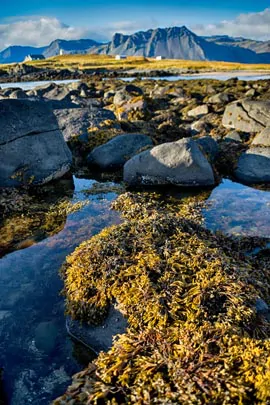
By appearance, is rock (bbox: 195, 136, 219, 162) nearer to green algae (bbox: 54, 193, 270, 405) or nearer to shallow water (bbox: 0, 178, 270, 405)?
shallow water (bbox: 0, 178, 270, 405)

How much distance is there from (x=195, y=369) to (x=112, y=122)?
653 inches

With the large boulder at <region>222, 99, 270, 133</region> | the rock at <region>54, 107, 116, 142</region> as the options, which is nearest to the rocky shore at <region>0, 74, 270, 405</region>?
the rock at <region>54, 107, 116, 142</region>

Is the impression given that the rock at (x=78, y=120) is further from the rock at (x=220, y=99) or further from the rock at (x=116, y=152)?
the rock at (x=220, y=99)

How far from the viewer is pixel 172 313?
16.9ft

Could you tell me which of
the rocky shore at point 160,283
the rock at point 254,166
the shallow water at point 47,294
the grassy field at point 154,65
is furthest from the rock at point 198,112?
the grassy field at point 154,65

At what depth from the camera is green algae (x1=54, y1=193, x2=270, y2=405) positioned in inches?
154

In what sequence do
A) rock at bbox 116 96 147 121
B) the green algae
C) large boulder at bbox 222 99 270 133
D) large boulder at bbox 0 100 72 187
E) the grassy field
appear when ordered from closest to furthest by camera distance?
the green algae, large boulder at bbox 0 100 72 187, large boulder at bbox 222 99 270 133, rock at bbox 116 96 147 121, the grassy field

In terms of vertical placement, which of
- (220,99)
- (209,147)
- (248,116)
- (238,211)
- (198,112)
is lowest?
(238,211)

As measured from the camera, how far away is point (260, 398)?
3.65m

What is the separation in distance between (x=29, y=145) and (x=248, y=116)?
13099 mm

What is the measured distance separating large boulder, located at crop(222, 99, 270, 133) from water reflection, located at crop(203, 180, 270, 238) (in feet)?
26.0

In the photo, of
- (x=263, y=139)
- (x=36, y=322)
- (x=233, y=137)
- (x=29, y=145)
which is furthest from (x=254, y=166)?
(x=36, y=322)

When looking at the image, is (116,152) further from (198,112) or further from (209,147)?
(198,112)

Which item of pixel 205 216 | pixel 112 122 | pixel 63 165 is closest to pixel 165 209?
pixel 205 216
